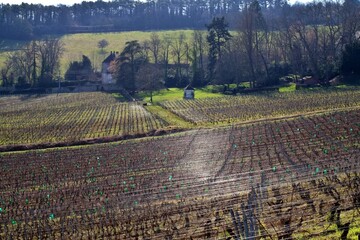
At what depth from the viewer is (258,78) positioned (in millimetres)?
61062

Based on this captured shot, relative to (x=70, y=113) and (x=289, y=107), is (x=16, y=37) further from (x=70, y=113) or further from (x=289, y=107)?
(x=289, y=107)

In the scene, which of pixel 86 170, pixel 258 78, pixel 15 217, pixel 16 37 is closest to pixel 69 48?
pixel 16 37

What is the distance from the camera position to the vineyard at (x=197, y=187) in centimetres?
1373

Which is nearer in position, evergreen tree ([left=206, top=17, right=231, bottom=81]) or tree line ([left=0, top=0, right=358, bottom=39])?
evergreen tree ([left=206, top=17, right=231, bottom=81])

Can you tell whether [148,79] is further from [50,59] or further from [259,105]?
[50,59]

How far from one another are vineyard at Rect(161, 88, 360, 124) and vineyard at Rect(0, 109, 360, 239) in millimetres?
7116

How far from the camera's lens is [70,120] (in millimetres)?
42562

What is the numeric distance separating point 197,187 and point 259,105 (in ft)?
87.9

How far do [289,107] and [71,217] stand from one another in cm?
2846

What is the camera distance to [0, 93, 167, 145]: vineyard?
116 feet

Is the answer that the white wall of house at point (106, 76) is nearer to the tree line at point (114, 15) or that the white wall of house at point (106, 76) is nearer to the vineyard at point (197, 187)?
the tree line at point (114, 15)

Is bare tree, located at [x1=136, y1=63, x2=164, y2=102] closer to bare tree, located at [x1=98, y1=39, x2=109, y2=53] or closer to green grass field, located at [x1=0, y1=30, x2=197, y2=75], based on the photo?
green grass field, located at [x1=0, y1=30, x2=197, y2=75]

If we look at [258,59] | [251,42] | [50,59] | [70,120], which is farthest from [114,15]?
[70,120]

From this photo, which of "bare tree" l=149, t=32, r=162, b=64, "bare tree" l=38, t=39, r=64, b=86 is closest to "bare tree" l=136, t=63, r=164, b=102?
"bare tree" l=149, t=32, r=162, b=64
